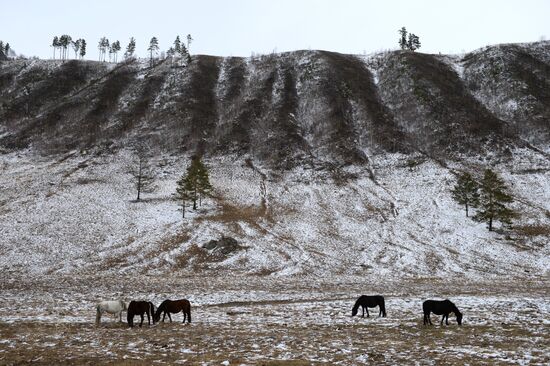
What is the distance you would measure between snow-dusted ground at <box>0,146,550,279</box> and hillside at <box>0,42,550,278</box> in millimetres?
323

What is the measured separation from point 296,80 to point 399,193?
65910 mm

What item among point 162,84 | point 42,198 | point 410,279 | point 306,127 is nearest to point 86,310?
point 410,279

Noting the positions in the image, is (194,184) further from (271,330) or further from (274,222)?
(271,330)

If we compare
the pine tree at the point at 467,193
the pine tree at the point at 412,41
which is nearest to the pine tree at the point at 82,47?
the pine tree at the point at 412,41

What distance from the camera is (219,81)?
128500 millimetres

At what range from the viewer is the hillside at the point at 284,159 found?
47.2 m

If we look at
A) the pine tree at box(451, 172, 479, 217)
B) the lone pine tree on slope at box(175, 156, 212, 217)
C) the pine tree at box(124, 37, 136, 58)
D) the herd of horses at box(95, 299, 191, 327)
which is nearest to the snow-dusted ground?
the pine tree at box(451, 172, 479, 217)

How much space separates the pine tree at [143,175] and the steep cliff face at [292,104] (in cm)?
704

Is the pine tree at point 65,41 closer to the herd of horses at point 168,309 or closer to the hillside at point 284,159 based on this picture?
the hillside at point 284,159

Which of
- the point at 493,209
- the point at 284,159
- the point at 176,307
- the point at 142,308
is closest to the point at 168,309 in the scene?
the point at 176,307

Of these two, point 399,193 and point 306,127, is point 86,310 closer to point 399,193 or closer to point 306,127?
point 399,193

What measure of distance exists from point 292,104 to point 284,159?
30.1 m

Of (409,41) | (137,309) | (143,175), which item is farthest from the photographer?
(409,41)

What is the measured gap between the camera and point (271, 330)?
17.0 m
